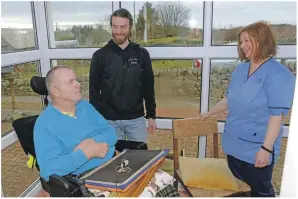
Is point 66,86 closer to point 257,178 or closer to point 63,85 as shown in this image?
point 63,85

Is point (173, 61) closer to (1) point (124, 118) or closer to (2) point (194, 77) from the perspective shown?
(2) point (194, 77)

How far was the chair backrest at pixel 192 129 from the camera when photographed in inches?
83.2

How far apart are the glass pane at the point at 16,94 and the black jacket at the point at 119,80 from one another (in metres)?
0.70

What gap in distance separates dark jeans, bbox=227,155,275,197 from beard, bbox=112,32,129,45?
1202 millimetres

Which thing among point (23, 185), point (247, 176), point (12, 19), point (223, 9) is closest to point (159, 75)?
point (223, 9)

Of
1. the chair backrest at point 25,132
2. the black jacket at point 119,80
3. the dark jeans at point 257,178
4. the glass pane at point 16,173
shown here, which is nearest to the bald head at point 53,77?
the chair backrest at point 25,132

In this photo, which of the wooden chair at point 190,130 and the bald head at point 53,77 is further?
the wooden chair at point 190,130

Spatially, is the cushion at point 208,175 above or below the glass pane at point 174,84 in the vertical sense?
below

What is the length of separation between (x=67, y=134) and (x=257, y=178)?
1.24 meters

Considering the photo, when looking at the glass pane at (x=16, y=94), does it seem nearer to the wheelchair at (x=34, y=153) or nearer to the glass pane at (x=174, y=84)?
the glass pane at (x=174, y=84)

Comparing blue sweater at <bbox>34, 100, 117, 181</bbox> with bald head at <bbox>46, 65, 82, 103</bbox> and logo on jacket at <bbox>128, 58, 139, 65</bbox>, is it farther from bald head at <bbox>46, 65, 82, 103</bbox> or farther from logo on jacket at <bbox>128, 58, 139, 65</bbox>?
logo on jacket at <bbox>128, 58, 139, 65</bbox>

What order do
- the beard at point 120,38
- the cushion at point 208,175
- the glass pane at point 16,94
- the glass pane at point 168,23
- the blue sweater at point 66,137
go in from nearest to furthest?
the blue sweater at point 66,137 < the cushion at point 208,175 < the beard at point 120,38 < the glass pane at point 16,94 < the glass pane at point 168,23

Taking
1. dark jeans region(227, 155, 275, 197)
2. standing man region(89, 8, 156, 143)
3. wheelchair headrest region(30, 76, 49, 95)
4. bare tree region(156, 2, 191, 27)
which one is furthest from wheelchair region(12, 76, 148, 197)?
bare tree region(156, 2, 191, 27)

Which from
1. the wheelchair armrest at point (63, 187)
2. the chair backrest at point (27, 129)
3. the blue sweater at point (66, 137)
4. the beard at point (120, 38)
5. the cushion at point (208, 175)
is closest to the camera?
the wheelchair armrest at point (63, 187)
